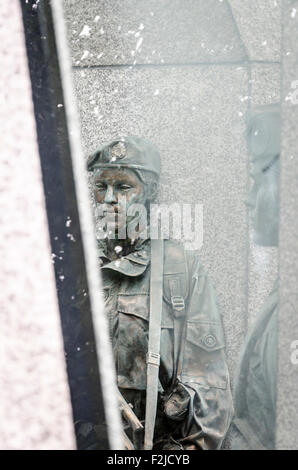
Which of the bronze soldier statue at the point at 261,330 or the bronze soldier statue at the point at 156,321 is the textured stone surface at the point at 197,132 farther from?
the bronze soldier statue at the point at 261,330

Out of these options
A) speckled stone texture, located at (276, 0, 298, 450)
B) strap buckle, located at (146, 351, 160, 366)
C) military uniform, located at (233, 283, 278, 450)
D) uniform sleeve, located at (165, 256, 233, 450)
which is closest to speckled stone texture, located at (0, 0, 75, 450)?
speckled stone texture, located at (276, 0, 298, 450)

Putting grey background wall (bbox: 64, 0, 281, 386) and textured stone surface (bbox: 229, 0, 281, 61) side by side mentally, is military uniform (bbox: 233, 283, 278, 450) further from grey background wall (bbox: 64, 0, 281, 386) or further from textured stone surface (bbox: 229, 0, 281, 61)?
textured stone surface (bbox: 229, 0, 281, 61)

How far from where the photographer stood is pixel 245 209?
2182 mm

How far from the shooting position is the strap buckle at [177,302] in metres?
1.87

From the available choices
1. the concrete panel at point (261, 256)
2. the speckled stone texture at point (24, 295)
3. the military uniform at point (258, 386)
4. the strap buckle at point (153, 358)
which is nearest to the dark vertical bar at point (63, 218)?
the speckled stone texture at point (24, 295)

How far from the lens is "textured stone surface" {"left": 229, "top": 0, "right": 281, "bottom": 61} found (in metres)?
2.01

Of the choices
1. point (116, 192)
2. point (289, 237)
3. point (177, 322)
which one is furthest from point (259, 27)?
point (289, 237)

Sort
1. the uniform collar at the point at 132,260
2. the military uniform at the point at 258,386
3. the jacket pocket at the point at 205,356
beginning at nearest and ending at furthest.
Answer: the military uniform at the point at 258,386 → the jacket pocket at the point at 205,356 → the uniform collar at the point at 132,260

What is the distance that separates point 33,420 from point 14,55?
0.48 m

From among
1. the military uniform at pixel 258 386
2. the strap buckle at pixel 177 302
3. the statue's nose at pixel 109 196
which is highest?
the statue's nose at pixel 109 196

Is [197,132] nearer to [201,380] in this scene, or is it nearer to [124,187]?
[124,187]

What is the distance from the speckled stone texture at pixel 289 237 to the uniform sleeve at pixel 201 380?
68cm

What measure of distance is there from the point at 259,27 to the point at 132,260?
1020mm

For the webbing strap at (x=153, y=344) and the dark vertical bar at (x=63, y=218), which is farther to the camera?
the webbing strap at (x=153, y=344)
